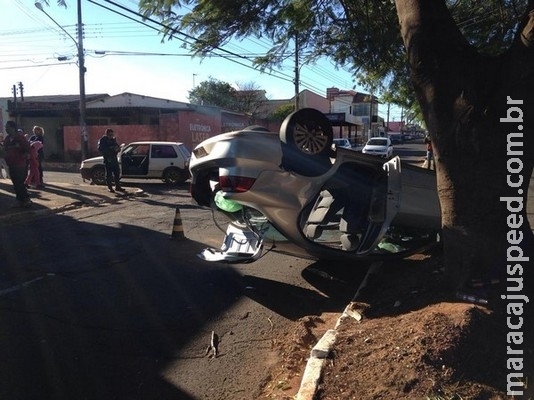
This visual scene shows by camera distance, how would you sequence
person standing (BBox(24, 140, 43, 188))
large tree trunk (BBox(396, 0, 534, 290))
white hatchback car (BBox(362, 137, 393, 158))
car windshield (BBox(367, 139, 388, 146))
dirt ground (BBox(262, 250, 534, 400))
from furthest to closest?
car windshield (BBox(367, 139, 388, 146)), white hatchback car (BBox(362, 137, 393, 158)), person standing (BBox(24, 140, 43, 188)), large tree trunk (BBox(396, 0, 534, 290)), dirt ground (BBox(262, 250, 534, 400))

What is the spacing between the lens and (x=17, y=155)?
429 inches

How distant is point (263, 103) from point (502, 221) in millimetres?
62183

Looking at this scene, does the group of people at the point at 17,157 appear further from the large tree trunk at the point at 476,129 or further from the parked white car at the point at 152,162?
the large tree trunk at the point at 476,129

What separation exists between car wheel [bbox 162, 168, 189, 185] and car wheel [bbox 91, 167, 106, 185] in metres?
2.08

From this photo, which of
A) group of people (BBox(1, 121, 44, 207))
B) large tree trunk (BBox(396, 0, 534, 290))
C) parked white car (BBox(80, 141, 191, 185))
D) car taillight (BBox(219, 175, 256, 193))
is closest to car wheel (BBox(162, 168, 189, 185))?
parked white car (BBox(80, 141, 191, 185))

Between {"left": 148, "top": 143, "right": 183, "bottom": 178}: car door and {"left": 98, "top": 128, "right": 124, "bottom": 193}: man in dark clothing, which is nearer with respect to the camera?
{"left": 98, "top": 128, "right": 124, "bottom": 193}: man in dark clothing

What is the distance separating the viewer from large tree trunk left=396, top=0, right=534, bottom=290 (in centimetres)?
392

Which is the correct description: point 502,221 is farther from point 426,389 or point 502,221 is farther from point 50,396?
point 50,396

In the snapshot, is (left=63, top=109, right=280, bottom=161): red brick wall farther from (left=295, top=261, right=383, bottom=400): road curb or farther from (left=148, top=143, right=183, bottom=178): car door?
(left=295, top=261, right=383, bottom=400): road curb

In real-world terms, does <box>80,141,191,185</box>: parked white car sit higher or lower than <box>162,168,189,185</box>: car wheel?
higher

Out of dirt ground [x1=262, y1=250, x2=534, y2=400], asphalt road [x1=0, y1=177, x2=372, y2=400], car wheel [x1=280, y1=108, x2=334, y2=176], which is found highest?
car wheel [x1=280, y1=108, x2=334, y2=176]

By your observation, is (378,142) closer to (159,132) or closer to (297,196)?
(159,132)

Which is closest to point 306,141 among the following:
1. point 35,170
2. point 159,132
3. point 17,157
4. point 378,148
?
point 17,157

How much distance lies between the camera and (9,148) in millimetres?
10797
